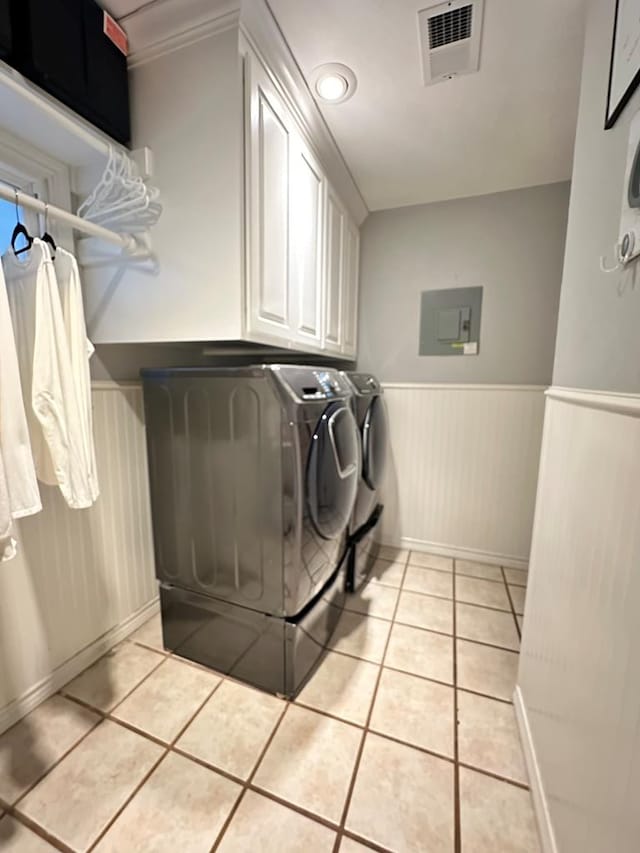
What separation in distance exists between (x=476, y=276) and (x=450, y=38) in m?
1.25

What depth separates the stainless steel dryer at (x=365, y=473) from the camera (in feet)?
6.31

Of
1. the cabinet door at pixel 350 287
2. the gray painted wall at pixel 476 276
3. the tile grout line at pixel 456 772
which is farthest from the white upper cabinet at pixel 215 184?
the tile grout line at pixel 456 772

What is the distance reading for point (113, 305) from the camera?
1.35 meters

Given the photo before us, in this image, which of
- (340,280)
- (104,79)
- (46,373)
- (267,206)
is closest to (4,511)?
(46,373)

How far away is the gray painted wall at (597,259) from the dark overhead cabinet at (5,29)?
1.50 metres

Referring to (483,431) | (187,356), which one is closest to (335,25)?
(187,356)

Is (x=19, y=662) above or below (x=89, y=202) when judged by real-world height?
below

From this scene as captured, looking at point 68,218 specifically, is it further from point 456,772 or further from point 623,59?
point 456,772

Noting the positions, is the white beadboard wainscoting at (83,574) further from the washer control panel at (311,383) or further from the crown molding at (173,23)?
the crown molding at (173,23)

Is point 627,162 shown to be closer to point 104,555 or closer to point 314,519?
point 314,519

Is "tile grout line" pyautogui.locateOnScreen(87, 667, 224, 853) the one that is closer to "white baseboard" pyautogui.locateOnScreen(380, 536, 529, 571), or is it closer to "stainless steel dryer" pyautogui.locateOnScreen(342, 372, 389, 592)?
"stainless steel dryer" pyautogui.locateOnScreen(342, 372, 389, 592)

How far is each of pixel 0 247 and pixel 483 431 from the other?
2.49 metres

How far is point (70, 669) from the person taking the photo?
140 centimetres

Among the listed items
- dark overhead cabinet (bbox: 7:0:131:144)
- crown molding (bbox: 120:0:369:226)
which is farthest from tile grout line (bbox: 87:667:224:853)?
crown molding (bbox: 120:0:369:226)
